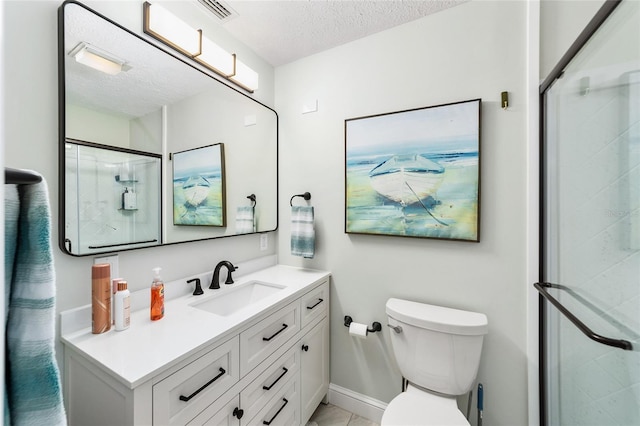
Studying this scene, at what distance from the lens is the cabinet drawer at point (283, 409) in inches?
47.3

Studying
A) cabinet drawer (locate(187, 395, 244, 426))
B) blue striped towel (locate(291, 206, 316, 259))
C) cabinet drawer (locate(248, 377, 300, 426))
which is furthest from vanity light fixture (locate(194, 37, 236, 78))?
cabinet drawer (locate(248, 377, 300, 426))

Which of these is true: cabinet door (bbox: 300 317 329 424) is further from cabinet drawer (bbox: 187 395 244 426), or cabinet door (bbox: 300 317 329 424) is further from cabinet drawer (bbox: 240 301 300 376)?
cabinet drawer (bbox: 187 395 244 426)

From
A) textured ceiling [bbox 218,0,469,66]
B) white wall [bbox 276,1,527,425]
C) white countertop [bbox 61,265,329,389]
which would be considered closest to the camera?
white countertop [bbox 61,265,329,389]

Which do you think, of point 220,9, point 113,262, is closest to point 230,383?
point 113,262

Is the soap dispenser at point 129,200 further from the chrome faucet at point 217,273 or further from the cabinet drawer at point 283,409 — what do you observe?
the cabinet drawer at point 283,409

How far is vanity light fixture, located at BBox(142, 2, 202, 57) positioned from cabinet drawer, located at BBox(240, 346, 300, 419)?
1590 mm

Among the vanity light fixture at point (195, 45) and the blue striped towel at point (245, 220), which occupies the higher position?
the vanity light fixture at point (195, 45)

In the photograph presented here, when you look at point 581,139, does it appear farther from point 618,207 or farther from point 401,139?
point 401,139

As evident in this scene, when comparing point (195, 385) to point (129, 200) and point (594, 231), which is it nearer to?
point (129, 200)

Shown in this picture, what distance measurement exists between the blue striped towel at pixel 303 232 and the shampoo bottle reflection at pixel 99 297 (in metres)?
1.01

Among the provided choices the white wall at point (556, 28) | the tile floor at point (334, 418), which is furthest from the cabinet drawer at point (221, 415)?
the white wall at point (556, 28)

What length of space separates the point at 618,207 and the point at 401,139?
92 cm

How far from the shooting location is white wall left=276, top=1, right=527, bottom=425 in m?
1.33

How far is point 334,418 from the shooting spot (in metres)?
1.67
